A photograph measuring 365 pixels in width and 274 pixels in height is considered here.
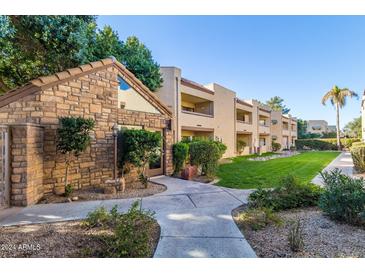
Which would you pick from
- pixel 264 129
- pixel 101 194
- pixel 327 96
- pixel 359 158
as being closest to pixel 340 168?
pixel 359 158

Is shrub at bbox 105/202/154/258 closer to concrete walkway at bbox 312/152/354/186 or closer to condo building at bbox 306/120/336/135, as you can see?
concrete walkway at bbox 312/152/354/186

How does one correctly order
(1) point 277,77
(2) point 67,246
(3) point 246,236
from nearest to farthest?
(2) point 67,246, (3) point 246,236, (1) point 277,77

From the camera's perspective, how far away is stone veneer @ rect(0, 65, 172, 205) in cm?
509

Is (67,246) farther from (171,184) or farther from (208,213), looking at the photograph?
(171,184)

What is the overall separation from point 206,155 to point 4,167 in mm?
7174

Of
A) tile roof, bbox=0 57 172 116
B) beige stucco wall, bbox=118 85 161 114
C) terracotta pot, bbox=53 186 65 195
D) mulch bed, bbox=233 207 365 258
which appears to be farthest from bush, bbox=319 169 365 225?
tile roof, bbox=0 57 172 116

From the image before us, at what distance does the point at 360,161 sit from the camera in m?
10.2

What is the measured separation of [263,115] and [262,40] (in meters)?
21.9

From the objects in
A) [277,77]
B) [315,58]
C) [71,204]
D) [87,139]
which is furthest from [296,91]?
[71,204]

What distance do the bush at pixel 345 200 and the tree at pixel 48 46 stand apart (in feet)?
33.3

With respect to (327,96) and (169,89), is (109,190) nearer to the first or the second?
(169,89)

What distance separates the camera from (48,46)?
8.09m

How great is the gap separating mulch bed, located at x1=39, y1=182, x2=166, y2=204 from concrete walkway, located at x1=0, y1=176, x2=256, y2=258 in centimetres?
37

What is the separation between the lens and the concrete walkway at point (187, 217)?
3059 mm
